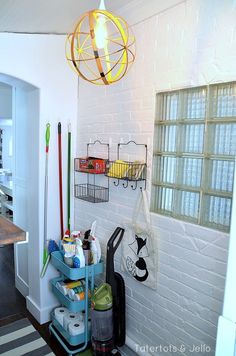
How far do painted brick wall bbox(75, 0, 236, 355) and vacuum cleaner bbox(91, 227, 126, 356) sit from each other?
0.07 m

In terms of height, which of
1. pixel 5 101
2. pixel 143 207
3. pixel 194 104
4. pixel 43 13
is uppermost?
pixel 43 13

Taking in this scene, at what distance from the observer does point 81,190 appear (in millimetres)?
2422

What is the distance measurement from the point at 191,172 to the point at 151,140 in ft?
1.12

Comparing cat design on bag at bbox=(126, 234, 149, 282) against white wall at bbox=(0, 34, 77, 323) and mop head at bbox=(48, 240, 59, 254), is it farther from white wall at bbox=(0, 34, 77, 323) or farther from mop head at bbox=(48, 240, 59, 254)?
white wall at bbox=(0, 34, 77, 323)

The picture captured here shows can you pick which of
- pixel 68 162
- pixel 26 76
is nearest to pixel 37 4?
pixel 26 76

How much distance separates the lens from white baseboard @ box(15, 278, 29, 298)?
276 cm

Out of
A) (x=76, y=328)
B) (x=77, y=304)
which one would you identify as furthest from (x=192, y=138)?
(x=76, y=328)

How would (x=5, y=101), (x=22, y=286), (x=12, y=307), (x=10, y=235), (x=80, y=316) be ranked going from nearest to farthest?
(x=10, y=235)
(x=80, y=316)
(x=12, y=307)
(x=22, y=286)
(x=5, y=101)

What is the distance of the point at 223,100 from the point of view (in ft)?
4.46

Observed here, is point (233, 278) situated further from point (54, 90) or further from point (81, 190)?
point (54, 90)

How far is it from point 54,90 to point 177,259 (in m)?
1.63

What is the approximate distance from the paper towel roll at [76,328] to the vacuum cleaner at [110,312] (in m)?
0.14

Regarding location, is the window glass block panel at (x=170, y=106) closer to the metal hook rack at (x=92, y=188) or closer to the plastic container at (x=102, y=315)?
the metal hook rack at (x=92, y=188)

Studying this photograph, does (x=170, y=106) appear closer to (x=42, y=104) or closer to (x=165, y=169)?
(x=165, y=169)
